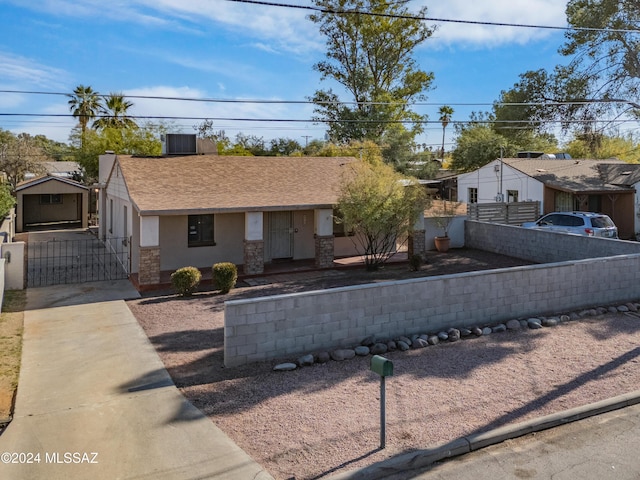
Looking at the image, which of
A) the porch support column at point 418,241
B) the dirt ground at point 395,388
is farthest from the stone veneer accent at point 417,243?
the dirt ground at point 395,388

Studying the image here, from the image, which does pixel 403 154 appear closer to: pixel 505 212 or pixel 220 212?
pixel 505 212

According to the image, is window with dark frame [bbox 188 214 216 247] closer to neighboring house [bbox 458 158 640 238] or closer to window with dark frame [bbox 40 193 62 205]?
neighboring house [bbox 458 158 640 238]

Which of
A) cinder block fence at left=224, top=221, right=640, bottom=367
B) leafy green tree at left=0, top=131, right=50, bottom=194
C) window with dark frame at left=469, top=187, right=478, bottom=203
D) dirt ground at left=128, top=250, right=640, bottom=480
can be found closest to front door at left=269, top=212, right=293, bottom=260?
dirt ground at left=128, top=250, right=640, bottom=480

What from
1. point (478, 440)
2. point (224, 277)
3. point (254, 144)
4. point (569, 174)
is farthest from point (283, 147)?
point (478, 440)

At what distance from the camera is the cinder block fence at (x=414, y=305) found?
29.1 ft

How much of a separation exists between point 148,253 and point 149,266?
0.38m

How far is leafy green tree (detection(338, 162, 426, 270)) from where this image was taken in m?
16.2

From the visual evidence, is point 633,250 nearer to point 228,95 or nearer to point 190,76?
point 228,95

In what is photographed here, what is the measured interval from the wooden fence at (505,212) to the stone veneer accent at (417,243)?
4.47 metres

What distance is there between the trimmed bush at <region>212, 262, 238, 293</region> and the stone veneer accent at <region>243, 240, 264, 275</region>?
6.95 ft

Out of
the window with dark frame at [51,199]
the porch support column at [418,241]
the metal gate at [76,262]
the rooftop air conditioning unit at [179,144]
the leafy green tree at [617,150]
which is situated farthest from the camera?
the leafy green tree at [617,150]

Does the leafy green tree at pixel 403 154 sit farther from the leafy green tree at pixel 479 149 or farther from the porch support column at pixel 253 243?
the porch support column at pixel 253 243

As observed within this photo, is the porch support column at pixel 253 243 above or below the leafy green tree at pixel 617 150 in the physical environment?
below

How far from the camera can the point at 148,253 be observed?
14.9 metres
